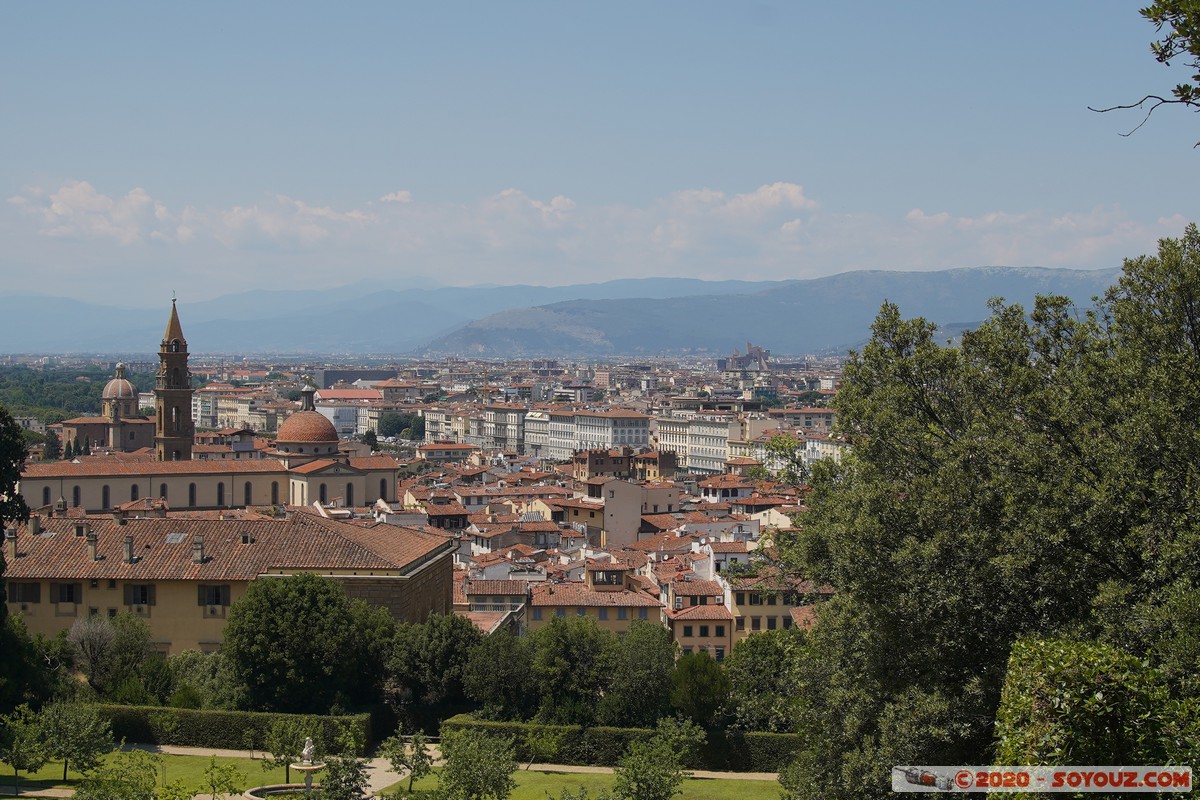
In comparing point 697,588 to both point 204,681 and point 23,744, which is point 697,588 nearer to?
point 204,681

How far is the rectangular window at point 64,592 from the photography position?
30.1 metres

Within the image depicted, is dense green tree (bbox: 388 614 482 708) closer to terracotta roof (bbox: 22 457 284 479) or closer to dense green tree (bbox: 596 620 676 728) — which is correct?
dense green tree (bbox: 596 620 676 728)

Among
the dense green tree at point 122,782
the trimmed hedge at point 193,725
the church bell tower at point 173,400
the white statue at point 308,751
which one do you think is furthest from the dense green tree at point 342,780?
the church bell tower at point 173,400

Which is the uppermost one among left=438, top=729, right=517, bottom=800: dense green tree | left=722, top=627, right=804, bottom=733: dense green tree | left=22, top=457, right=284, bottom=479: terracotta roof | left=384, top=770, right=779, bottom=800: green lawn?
left=722, top=627, right=804, bottom=733: dense green tree

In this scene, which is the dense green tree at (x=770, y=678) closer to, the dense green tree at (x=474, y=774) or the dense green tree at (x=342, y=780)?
the dense green tree at (x=474, y=774)

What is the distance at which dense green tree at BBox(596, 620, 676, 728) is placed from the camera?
2844 cm

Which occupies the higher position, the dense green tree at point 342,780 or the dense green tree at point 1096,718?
the dense green tree at point 1096,718

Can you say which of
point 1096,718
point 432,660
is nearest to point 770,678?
point 432,660

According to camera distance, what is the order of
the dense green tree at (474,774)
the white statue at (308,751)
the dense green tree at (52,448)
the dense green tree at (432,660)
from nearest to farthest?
the dense green tree at (474,774), the white statue at (308,751), the dense green tree at (432,660), the dense green tree at (52,448)

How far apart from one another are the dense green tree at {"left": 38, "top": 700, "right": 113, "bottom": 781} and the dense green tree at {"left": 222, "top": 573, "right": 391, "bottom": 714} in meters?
3.91

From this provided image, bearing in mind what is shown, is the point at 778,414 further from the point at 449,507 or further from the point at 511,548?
the point at 511,548

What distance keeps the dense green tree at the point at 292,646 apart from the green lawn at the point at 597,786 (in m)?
3.84

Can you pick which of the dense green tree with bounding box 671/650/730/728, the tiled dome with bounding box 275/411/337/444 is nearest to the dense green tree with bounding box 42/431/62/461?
the tiled dome with bounding box 275/411/337/444

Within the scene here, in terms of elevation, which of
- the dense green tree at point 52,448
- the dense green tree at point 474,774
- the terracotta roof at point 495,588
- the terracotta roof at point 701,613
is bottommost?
the dense green tree at point 52,448
